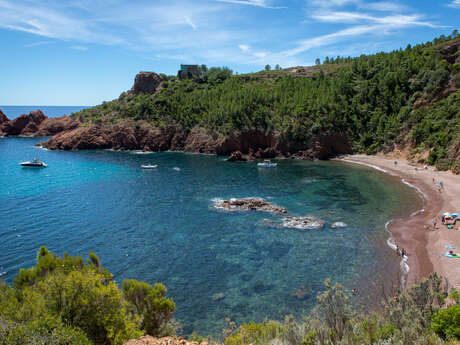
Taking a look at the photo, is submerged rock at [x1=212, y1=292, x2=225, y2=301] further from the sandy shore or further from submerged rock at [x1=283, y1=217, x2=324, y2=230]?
the sandy shore

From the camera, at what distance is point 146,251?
112 feet

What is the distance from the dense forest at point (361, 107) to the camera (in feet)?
247

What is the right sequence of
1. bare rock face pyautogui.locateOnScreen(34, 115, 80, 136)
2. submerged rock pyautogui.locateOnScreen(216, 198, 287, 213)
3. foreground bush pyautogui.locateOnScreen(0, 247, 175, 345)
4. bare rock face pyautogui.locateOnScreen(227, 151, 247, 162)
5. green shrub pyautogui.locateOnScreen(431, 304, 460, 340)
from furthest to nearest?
bare rock face pyautogui.locateOnScreen(34, 115, 80, 136), bare rock face pyautogui.locateOnScreen(227, 151, 247, 162), submerged rock pyautogui.locateOnScreen(216, 198, 287, 213), green shrub pyautogui.locateOnScreen(431, 304, 460, 340), foreground bush pyautogui.locateOnScreen(0, 247, 175, 345)

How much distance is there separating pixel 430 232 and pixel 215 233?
26.6 metres

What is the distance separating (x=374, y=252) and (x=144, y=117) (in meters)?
101

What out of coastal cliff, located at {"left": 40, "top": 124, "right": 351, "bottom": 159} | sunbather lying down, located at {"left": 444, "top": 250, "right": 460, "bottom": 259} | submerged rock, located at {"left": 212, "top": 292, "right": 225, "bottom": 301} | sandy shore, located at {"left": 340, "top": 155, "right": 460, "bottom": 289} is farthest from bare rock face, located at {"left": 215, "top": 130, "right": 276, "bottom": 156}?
submerged rock, located at {"left": 212, "top": 292, "right": 225, "bottom": 301}

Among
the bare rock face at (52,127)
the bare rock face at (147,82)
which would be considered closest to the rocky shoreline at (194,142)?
the bare rock face at (147,82)

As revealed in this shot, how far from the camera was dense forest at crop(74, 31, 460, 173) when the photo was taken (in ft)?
247

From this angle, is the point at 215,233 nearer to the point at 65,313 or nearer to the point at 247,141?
the point at 65,313

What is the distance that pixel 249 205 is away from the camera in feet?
159


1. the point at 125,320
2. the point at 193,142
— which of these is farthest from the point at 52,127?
the point at 125,320

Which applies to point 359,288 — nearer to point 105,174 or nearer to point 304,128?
point 105,174

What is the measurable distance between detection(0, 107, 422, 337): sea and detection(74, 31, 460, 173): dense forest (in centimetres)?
1748

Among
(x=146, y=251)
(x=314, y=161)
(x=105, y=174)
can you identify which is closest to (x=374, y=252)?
(x=146, y=251)
